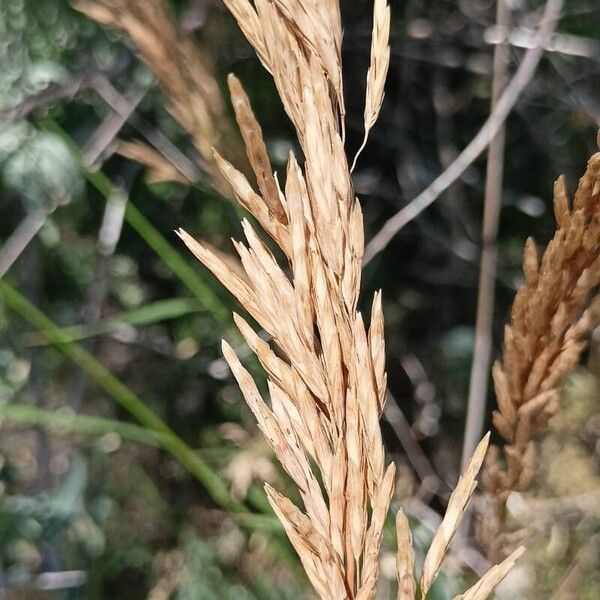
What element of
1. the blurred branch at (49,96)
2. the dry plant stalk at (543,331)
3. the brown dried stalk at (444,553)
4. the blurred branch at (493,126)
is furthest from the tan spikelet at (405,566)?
the blurred branch at (49,96)

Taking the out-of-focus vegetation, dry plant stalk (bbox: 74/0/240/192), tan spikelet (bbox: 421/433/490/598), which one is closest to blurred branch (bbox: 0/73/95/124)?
the out-of-focus vegetation

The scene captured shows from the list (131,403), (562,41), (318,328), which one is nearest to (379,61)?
(318,328)

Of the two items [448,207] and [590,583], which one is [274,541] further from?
[448,207]

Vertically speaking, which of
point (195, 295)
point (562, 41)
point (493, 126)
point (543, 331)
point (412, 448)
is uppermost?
point (562, 41)

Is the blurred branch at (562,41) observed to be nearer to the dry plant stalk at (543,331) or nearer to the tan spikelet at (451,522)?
the dry plant stalk at (543,331)

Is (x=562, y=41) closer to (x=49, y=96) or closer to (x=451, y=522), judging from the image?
(x=49, y=96)

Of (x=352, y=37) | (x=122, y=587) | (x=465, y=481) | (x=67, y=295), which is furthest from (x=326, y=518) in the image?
(x=352, y=37)
